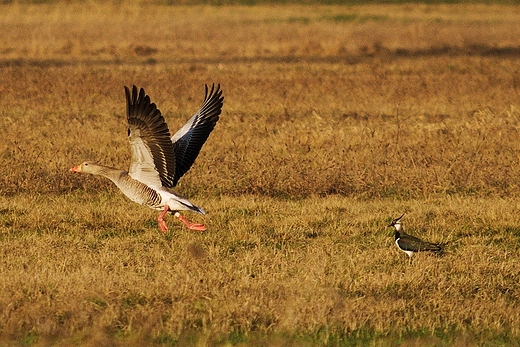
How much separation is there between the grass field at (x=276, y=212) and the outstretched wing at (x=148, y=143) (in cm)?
55

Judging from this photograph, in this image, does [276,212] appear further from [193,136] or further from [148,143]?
[148,143]

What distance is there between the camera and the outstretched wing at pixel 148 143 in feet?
28.9

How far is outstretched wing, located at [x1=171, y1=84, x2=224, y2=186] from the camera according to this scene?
9.80 meters

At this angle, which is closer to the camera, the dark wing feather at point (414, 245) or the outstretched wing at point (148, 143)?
the dark wing feather at point (414, 245)

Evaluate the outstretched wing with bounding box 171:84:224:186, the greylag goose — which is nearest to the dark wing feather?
the greylag goose

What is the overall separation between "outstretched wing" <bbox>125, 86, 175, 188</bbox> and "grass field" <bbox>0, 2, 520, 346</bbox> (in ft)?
1.80

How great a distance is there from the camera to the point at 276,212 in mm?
10305

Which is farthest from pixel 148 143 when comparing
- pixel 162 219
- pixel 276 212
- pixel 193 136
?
pixel 276 212

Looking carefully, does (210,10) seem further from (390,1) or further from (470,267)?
(470,267)

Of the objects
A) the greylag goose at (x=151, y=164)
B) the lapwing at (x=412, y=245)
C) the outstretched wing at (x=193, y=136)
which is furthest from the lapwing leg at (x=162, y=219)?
the lapwing at (x=412, y=245)

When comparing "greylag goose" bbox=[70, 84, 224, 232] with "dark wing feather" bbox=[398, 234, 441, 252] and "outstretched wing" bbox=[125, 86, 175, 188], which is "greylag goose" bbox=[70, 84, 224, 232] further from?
"dark wing feather" bbox=[398, 234, 441, 252]

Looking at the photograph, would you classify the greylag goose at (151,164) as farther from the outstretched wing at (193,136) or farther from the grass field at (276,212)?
the grass field at (276,212)

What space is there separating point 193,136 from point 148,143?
3.60 feet

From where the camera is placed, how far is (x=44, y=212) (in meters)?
10.0
